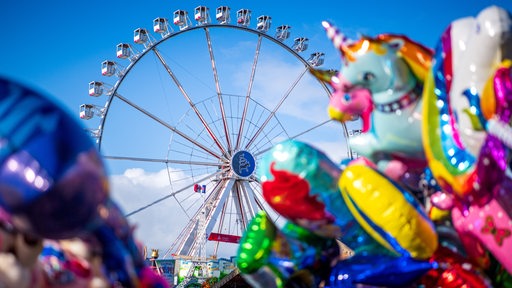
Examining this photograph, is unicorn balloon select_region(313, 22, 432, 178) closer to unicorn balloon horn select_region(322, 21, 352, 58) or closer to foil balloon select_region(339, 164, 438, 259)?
unicorn balloon horn select_region(322, 21, 352, 58)

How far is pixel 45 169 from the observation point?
6.34ft

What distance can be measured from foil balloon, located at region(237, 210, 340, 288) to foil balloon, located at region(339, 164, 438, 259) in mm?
742

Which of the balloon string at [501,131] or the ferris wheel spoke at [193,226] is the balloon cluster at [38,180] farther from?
the ferris wheel spoke at [193,226]

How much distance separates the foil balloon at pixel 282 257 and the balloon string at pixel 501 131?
1.94 m

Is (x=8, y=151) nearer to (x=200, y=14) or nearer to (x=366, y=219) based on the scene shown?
(x=366, y=219)

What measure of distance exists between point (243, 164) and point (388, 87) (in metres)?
11.5

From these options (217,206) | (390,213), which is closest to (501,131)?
(390,213)

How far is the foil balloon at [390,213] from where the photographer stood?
435 cm

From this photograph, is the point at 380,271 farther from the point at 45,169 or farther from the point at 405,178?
the point at 45,169

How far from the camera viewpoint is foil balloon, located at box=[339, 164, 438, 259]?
4.35 m

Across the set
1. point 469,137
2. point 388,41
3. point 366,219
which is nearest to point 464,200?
point 469,137

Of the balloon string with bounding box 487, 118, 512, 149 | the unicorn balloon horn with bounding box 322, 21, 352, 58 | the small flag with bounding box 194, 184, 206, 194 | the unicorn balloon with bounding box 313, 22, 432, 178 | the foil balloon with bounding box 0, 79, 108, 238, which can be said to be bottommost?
the foil balloon with bounding box 0, 79, 108, 238

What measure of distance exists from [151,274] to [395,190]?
2.04m

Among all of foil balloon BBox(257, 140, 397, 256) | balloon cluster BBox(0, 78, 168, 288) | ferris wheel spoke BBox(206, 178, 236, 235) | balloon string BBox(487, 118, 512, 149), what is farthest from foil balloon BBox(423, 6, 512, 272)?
ferris wheel spoke BBox(206, 178, 236, 235)
